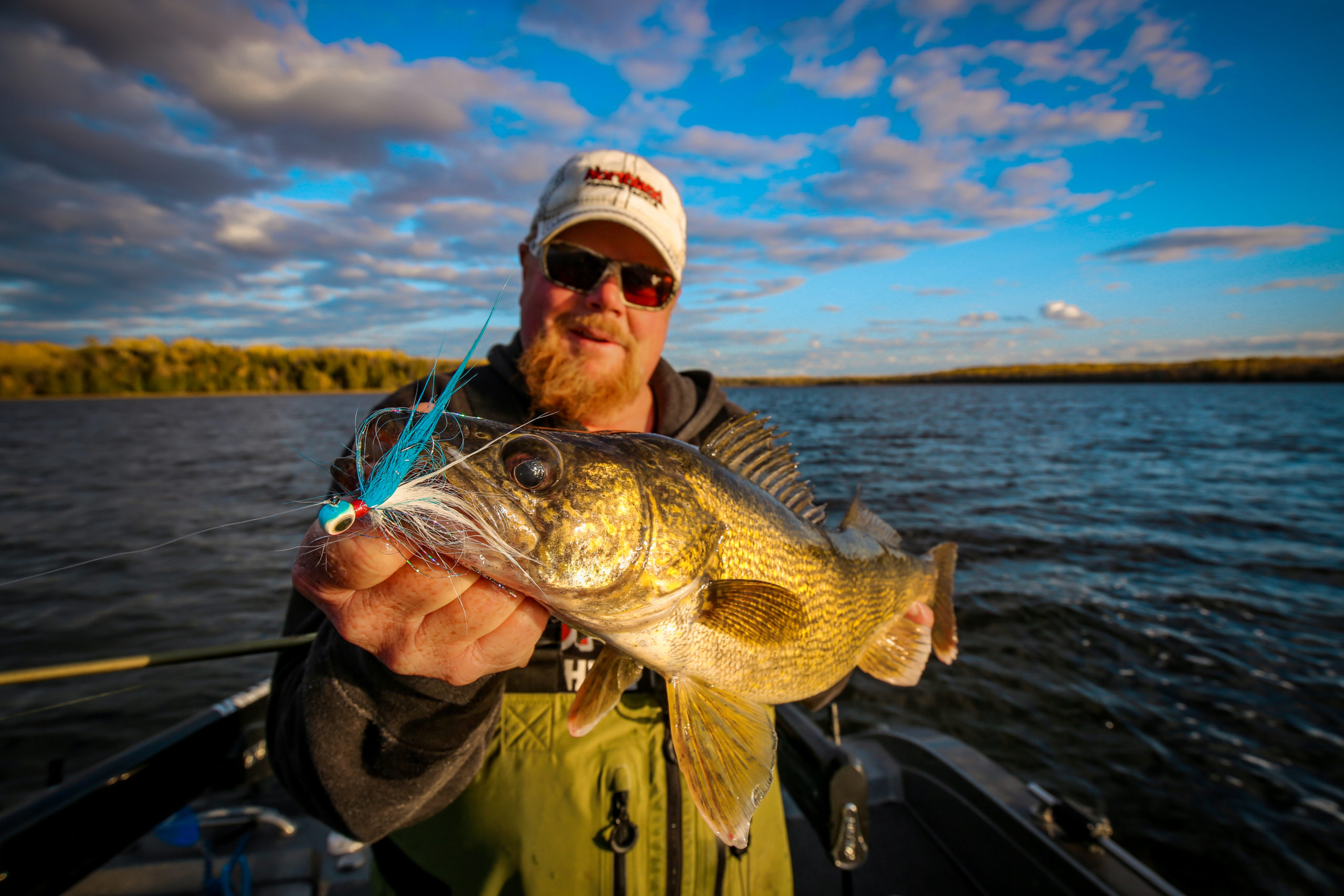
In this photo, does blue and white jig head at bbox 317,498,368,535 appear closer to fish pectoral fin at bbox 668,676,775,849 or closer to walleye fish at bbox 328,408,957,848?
walleye fish at bbox 328,408,957,848

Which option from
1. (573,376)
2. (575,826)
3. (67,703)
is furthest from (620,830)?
(67,703)

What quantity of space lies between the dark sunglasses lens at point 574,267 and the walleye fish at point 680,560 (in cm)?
170

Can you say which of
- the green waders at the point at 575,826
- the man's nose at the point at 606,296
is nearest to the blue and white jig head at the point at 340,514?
the green waders at the point at 575,826

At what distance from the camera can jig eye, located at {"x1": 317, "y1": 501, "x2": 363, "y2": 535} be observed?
1265mm

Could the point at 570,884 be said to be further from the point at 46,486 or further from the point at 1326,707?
the point at 46,486

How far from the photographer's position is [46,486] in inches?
777

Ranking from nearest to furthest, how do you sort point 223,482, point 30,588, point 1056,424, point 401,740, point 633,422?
1. point 401,740
2. point 633,422
3. point 30,588
4. point 223,482
5. point 1056,424

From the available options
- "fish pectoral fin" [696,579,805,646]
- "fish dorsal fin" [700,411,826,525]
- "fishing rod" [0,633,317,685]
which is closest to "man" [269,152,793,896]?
"fishing rod" [0,633,317,685]

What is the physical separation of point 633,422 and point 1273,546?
14700mm

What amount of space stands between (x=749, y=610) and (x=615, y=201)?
9.17 ft

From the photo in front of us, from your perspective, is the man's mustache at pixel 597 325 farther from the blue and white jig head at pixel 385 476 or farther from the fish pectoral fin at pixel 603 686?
the blue and white jig head at pixel 385 476

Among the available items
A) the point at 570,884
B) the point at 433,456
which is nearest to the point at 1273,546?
the point at 570,884

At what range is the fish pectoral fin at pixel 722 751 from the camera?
1886 mm

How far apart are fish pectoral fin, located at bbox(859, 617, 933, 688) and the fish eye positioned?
206 centimetres
